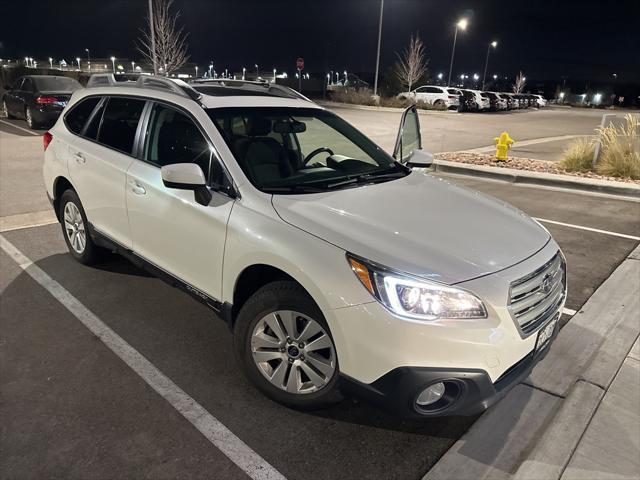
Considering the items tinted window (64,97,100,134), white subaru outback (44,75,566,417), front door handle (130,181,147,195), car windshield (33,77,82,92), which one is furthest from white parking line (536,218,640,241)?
car windshield (33,77,82,92)

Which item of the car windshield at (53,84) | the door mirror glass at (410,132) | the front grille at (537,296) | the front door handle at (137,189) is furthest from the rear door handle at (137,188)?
the car windshield at (53,84)

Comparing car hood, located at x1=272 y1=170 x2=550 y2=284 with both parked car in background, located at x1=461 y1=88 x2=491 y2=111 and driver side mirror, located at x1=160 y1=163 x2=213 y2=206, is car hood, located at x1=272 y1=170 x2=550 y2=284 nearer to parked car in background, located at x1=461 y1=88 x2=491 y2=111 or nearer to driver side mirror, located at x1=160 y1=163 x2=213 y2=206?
driver side mirror, located at x1=160 y1=163 x2=213 y2=206

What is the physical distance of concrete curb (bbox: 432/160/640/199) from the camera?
29.2ft

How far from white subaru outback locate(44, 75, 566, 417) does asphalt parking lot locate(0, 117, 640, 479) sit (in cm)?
25

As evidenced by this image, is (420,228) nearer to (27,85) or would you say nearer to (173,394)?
(173,394)

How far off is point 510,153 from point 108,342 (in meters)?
12.9

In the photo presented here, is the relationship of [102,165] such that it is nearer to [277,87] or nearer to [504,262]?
[277,87]

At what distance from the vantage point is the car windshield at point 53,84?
1489cm

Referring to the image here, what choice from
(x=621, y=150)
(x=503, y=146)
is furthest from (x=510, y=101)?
(x=621, y=150)

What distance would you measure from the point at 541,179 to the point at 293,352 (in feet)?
27.9

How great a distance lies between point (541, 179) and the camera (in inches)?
382

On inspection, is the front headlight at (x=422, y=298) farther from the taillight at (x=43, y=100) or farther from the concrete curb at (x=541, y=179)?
the taillight at (x=43, y=100)

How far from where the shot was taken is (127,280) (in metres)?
4.50

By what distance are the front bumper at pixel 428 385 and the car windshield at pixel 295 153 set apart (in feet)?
4.16
